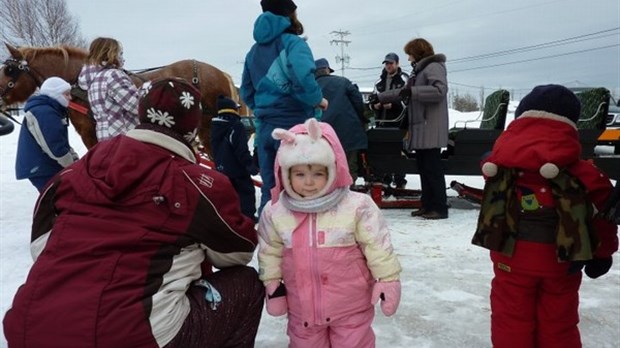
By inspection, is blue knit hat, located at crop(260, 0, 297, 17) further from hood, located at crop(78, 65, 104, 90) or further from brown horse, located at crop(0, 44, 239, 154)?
brown horse, located at crop(0, 44, 239, 154)

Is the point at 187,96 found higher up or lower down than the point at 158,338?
higher up

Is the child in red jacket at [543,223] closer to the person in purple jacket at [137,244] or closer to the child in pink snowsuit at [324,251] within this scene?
the child in pink snowsuit at [324,251]

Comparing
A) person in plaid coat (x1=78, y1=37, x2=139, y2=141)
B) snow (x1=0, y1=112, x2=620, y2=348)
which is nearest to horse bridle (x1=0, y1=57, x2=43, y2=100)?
snow (x1=0, y1=112, x2=620, y2=348)

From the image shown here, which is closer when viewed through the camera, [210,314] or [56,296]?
[56,296]

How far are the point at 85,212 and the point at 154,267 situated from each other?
0.95 feet

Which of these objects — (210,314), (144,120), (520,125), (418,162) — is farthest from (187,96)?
(418,162)

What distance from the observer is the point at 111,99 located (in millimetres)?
3861

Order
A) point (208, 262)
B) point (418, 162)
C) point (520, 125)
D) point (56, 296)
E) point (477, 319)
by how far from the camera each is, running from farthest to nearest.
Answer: point (418, 162) < point (477, 319) < point (520, 125) < point (208, 262) < point (56, 296)

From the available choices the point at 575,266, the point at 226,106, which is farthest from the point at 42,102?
the point at 575,266

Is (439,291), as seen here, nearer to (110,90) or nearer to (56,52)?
(110,90)

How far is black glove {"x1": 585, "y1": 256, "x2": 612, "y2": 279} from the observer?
2.01 m

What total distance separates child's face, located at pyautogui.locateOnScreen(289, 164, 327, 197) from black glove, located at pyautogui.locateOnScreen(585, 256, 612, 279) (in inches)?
47.2

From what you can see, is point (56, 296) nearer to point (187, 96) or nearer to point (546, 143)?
point (187, 96)

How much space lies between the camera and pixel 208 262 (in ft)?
6.29
